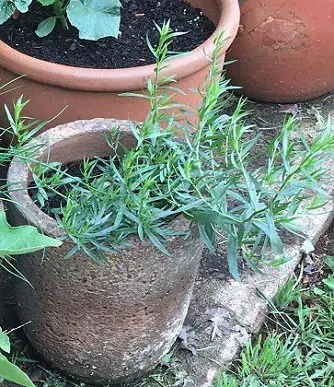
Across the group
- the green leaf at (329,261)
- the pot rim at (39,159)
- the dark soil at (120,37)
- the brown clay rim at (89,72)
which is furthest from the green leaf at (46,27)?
the green leaf at (329,261)

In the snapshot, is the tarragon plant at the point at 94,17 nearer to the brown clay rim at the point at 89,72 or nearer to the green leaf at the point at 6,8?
the green leaf at the point at 6,8

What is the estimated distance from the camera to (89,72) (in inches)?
70.8

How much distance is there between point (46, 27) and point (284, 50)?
838 mm

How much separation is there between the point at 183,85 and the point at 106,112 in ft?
0.69

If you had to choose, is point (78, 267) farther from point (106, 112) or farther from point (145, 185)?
point (106, 112)

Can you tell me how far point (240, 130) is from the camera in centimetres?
138

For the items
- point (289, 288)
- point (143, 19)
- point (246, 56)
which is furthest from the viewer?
point (246, 56)

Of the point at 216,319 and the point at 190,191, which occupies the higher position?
the point at 190,191

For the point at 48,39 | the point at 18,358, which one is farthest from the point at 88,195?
the point at 48,39

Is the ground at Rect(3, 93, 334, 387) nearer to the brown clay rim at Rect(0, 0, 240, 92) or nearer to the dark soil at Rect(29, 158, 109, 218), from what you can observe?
the brown clay rim at Rect(0, 0, 240, 92)

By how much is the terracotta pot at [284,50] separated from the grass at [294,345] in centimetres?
69

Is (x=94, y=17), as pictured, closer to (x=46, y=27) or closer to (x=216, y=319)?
(x=46, y=27)

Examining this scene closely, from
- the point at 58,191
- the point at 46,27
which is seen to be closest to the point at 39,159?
the point at 58,191

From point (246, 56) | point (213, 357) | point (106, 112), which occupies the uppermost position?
point (106, 112)
